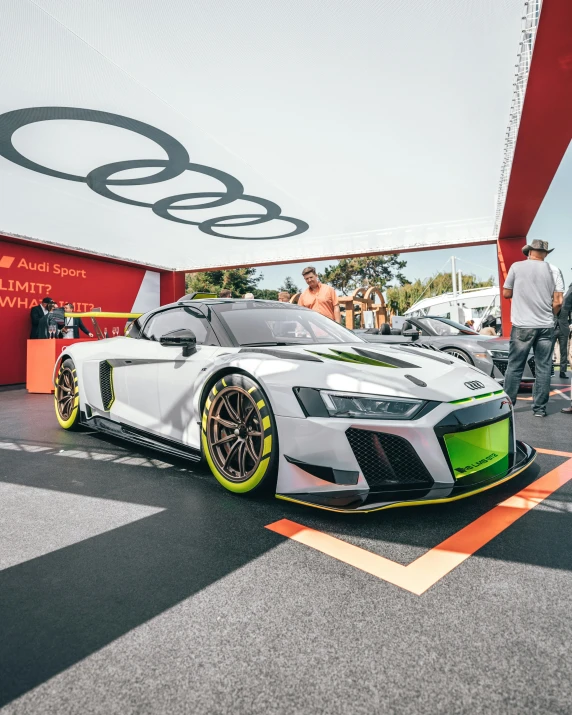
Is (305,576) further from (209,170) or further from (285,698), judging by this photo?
(209,170)

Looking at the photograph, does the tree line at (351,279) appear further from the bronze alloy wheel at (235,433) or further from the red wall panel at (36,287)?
the bronze alloy wheel at (235,433)

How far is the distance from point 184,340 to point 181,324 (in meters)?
0.56

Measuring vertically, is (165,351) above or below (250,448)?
above

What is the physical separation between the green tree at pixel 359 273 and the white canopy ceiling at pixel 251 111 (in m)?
35.9

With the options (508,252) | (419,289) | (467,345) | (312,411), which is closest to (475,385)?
(312,411)

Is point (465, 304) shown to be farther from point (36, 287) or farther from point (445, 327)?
point (36, 287)

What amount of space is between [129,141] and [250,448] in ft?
19.9

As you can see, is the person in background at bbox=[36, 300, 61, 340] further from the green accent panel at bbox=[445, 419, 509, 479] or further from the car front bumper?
the green accent panel at bbox=[445, 419, 509, 479]

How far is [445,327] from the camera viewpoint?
8.49 m

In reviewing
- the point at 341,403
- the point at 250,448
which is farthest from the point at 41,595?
the point at 341,403

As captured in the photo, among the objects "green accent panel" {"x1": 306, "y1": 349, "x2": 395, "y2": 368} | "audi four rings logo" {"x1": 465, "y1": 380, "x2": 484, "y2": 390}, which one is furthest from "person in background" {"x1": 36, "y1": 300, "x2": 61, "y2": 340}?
"audi four rings logo" {"x1": 465, "y1": 380, "x2": 484, "y2": 390}

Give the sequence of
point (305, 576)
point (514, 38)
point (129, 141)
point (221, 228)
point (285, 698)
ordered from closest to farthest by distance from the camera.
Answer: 1. point (285, 698)
2. point (305, 576)
3. point (514, 38)
4. point (129, 141)
5. point (221, 228)

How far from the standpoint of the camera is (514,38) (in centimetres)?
480

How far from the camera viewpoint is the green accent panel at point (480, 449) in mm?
2320
